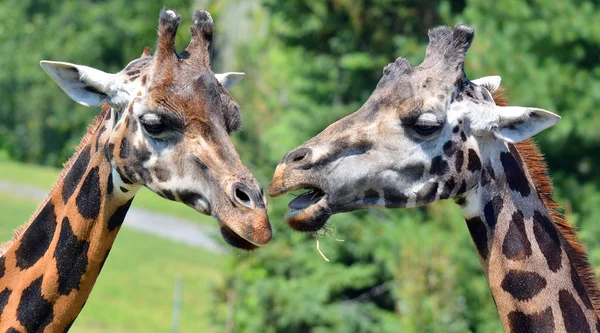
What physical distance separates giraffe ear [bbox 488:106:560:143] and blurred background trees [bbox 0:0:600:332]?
802 cm

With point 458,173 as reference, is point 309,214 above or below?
below

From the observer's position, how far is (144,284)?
3294cm

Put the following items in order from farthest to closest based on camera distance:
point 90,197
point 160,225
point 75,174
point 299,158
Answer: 1. point 160,225
2. point 75,174
3. point 90,197
4. point 299,158

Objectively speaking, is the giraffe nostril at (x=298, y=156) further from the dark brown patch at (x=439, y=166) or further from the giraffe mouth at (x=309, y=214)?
the dark brown patch at (x=439, y=166)

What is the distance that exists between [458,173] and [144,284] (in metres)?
26.9

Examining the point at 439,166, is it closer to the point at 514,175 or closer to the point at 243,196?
the point at 514,175

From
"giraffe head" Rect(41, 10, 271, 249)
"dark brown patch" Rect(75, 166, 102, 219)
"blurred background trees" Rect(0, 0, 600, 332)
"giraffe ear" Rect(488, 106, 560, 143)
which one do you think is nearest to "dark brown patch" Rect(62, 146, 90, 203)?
"dark brown patch" Rect(75, 166, 102, 219)

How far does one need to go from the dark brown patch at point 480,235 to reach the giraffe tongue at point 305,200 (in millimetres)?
1049


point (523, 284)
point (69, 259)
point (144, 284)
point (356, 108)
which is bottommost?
point (144, 284)

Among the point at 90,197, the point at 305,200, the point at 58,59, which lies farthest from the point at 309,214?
the point at 58,59

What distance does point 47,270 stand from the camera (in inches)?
279

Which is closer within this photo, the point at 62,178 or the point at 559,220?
the point at 559,220

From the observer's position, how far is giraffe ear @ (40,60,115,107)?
7.16 metres

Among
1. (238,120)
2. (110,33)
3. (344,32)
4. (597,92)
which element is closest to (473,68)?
(597,92)
